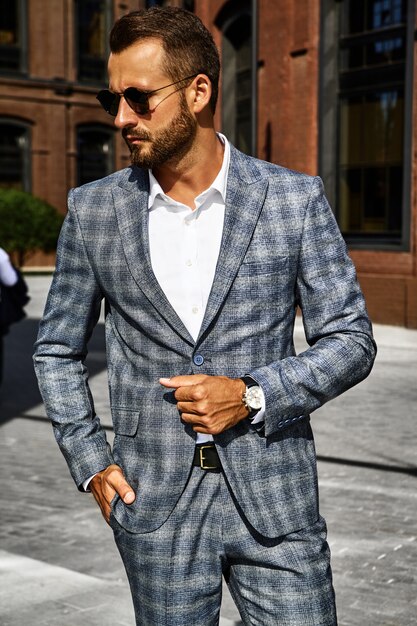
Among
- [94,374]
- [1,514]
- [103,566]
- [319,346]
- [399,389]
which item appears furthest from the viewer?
[94,374]

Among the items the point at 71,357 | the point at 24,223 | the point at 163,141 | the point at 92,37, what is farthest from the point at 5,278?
the point at 92,37

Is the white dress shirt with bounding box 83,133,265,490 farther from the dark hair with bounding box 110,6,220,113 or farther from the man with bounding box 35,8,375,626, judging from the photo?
the dark hair with bounding box 110,6,220,113

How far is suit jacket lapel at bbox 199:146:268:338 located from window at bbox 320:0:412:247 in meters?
13.7

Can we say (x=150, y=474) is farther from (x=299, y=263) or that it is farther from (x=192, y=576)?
(x=299, y=263)

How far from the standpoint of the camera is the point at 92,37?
37250 millimetres

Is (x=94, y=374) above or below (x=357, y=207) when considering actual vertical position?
below

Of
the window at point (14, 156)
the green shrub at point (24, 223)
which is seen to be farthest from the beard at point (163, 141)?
the window at point (14, 156)

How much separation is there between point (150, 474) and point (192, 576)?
26 cm

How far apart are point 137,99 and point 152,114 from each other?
0.05 metres

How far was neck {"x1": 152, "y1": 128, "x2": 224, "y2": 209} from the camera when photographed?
237 centimetres

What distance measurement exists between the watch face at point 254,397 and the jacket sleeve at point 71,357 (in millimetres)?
425

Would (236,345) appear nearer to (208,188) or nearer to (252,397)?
(252,397)

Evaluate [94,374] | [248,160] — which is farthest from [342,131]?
[248,160]

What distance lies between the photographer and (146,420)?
2.37 m
